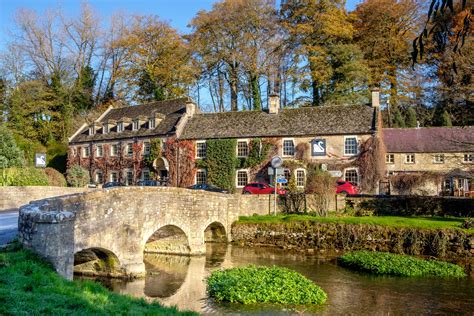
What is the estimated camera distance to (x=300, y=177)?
112 feet

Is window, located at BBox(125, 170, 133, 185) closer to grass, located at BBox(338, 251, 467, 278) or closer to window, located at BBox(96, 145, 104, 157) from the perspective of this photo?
window, located at BBox(96, 145, 104, 157)

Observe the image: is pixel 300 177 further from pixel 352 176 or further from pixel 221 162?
pixel 221 162

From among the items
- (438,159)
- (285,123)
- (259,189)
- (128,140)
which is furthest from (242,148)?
(438,159)

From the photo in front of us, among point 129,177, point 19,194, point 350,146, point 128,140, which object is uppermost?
point 128,140

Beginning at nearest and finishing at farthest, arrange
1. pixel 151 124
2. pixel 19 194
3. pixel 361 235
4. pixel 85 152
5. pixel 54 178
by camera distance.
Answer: pixel 361 235 → pixel 19 194 → pixel 54 178 → pixel 151 124 → pixel 85 152

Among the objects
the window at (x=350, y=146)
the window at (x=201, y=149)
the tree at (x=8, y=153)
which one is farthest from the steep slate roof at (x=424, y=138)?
the tree at (x=8, y=153)

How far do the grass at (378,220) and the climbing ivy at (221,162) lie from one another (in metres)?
9.08

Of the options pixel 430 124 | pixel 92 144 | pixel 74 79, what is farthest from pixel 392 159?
pixel 74 79

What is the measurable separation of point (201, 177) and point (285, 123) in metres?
8.50

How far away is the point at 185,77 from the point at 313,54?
14767 mm

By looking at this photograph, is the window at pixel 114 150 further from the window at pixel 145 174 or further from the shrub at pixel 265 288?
the shrub at pixel 265 288

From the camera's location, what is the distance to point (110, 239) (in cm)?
1553

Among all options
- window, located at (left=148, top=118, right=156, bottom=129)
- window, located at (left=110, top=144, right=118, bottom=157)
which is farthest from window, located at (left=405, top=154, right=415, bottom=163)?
window, located at (left=110, top=144, right=118, bottom=157)

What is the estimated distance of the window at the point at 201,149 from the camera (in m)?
36.8
